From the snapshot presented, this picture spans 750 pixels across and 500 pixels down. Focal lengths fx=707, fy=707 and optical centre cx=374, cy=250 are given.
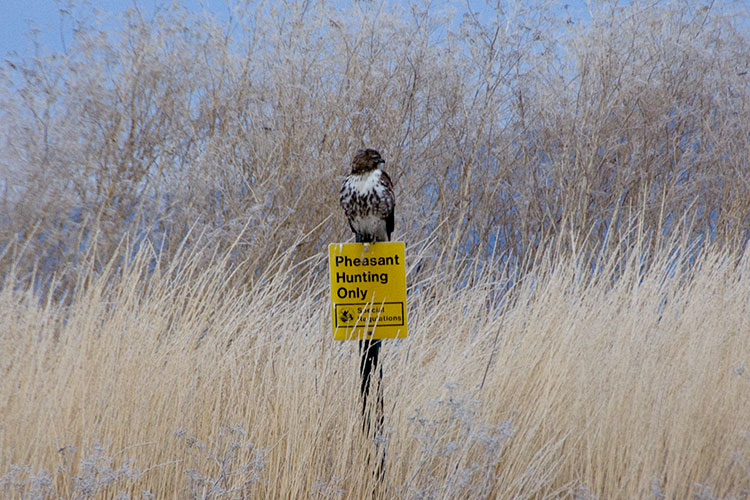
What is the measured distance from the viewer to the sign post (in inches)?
93.8

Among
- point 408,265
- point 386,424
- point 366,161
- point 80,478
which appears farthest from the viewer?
point 408,265

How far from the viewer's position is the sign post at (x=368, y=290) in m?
2.38

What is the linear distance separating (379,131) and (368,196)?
10.7 feet

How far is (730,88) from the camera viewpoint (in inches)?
273

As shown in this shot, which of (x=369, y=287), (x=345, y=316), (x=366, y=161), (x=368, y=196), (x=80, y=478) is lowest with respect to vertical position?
(x=80, y=478)

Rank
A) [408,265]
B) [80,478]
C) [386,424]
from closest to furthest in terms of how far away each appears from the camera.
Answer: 1. [80,478]
2. [386,424]
3. [408,265]

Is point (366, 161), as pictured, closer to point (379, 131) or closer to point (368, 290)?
point (368, 290)

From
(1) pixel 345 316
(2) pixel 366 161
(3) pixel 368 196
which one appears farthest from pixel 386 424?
(2) pixel 366 161

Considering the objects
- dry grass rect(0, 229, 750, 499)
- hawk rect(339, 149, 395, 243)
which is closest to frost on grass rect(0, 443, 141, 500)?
dry grass rect(0, 229, 750, 499)

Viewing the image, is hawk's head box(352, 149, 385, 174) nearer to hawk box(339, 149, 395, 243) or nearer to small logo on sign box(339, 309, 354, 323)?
hawk box(339, 149, 395, 243)

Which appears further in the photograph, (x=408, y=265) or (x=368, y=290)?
(x=408, y=265)

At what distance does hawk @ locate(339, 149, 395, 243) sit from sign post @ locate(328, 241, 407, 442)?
98 mm

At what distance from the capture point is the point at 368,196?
7.93 ft

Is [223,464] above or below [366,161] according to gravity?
below
